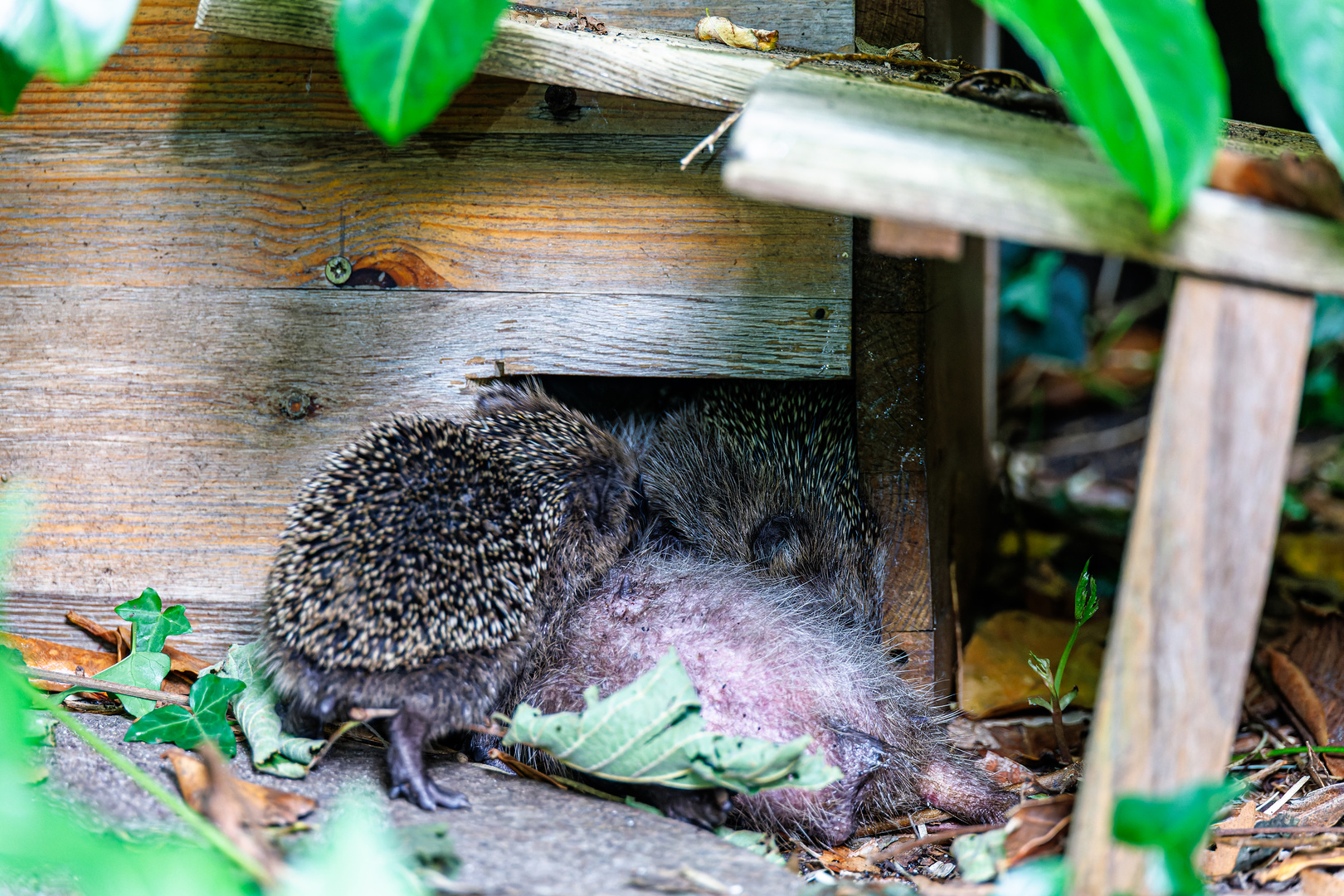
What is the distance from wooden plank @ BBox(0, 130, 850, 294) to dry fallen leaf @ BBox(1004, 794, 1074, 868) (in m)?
1.53

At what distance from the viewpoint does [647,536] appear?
3.50 meters

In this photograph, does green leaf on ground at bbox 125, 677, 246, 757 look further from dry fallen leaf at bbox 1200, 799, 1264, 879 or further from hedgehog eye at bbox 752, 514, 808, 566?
dry fallen leaf at bbox 1200, 799, 1264, 879

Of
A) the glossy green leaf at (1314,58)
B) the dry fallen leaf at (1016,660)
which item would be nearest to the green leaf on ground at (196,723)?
the dry fallen leaf at (1016,660)

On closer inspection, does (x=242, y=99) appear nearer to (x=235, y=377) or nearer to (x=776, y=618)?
(x=235, y=377)

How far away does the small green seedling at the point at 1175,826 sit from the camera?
1484 millimetres

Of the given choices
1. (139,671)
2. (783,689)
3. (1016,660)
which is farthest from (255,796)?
(1016,660)

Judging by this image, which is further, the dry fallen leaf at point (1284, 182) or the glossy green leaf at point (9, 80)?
the glossy green leaf at point (9, 80)

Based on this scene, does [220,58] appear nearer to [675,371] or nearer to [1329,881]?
[675,371]

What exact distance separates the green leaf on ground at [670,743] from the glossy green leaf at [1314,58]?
1.64m

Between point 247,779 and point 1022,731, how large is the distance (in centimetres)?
255

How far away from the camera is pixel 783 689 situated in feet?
9.24

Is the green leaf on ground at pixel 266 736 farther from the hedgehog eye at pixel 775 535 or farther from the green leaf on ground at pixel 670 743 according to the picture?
the hedgehog eye at pixel 775 535

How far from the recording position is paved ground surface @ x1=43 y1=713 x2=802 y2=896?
1.94 metres

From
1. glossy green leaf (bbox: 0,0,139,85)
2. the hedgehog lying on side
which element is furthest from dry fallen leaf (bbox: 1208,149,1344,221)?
glossy green leaf (bbox: 0,0,139,85)
